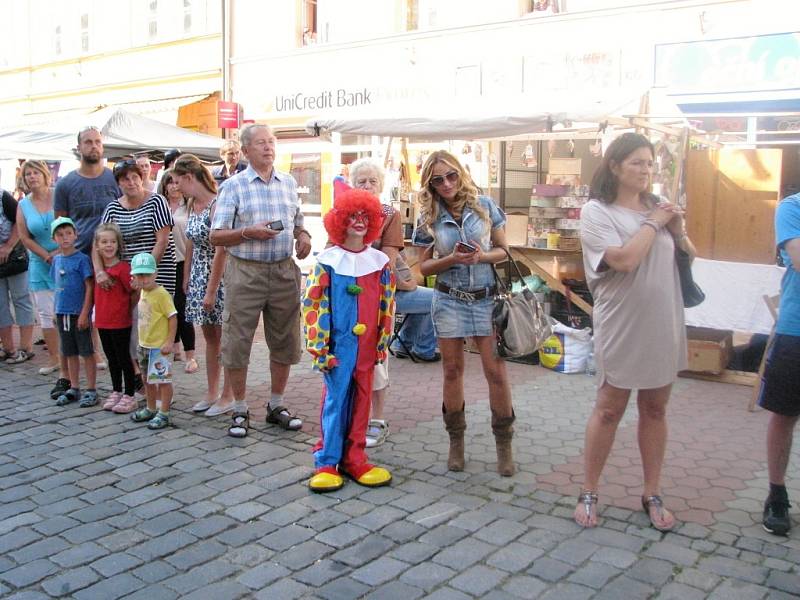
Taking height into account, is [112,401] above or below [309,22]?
below

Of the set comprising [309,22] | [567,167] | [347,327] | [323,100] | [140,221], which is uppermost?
[309,22]

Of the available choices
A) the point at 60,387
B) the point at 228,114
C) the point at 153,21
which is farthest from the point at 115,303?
the point at 153,21

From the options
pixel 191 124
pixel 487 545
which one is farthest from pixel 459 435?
pixel 191 124

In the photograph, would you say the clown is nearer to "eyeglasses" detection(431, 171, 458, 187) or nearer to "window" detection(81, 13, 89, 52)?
"eyeglasses" detection(431, 171, 458, 187)

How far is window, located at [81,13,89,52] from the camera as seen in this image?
20953 millimetres

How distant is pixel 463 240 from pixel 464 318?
1.37ft

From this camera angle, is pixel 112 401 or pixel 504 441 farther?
pixel 112 401

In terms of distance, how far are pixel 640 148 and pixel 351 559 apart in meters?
2.19

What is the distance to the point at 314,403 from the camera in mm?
6203

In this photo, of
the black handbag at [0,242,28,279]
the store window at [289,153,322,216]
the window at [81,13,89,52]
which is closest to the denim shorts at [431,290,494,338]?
the black handbag at [0,242,28,279]

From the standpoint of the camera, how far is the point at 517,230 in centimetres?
823

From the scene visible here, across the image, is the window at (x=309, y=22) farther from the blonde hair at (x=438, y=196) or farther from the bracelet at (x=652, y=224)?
the bracelet at (x=652, y=224)

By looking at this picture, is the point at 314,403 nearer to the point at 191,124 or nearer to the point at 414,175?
the point at 414,175

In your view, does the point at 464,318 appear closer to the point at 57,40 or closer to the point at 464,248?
the point at 464,248
